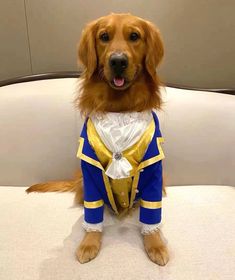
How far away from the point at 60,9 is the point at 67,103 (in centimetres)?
43

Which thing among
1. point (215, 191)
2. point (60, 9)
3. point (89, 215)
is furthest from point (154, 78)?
point (60, 9)

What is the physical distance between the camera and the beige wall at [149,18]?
4.95ft

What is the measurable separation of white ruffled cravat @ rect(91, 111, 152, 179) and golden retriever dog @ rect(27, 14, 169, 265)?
0.04m

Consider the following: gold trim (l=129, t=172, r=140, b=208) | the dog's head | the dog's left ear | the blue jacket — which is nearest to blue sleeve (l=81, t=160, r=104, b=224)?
the blue jacket

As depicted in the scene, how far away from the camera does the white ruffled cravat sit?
103 centimetres

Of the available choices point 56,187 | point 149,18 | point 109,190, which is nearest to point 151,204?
point 109,190

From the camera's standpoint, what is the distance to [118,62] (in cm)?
95

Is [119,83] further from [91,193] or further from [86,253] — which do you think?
[86,253]

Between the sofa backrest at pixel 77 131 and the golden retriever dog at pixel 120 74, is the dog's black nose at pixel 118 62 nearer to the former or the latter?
the golden retriever dog at pixel 120 74

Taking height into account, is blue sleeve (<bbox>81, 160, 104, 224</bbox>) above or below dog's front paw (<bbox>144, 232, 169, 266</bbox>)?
above

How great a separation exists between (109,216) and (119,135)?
0.36 meters

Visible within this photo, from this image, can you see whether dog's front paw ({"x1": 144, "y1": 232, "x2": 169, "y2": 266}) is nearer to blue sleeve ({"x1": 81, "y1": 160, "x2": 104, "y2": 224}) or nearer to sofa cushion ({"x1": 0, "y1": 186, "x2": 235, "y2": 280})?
sofa cushion ({"x1": 0, "y1": 186, "x2": 235, "y2": 280})

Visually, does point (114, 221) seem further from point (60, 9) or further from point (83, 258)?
point (60, 9)

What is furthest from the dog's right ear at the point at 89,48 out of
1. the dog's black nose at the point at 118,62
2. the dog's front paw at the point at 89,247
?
the dog's front paw at the point at 89,247
